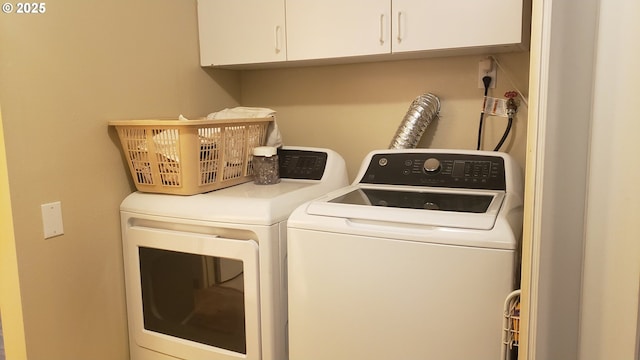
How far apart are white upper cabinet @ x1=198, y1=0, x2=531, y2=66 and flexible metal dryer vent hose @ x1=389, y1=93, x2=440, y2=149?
0.69 feet

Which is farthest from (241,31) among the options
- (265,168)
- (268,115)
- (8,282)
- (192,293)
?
(8,282)

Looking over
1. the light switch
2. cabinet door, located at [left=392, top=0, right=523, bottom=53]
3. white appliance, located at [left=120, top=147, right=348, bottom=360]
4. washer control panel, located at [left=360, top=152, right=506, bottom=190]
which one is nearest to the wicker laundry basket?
white appliance, located at [left=120, top=147, right=348, bottom=360]

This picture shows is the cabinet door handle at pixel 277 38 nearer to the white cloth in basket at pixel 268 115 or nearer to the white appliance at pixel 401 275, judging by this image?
the white cloth in basket at pixel 268 115

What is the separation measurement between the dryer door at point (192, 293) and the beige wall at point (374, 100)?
91 centimetres

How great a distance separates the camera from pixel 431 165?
1.69 metres

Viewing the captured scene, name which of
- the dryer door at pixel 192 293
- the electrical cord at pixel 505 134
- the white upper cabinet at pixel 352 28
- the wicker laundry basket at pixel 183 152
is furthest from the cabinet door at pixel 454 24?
the dryer door at pixel 192 293

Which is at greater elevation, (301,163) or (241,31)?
(241,31)

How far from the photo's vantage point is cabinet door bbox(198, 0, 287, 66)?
1884 mm

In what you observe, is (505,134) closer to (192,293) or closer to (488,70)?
(488,70)

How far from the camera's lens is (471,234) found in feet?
3.71

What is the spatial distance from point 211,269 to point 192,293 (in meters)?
0.15

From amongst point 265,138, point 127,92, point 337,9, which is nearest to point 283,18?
point 337,9

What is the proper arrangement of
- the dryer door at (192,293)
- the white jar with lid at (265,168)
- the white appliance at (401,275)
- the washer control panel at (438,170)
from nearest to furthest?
1. the white appliance at (401,275)
2. the dryer door at (192,293)
3. the washer control panel at (438,170)
4. the white jar with lid at (265,168)

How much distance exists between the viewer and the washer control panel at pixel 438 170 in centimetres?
161
